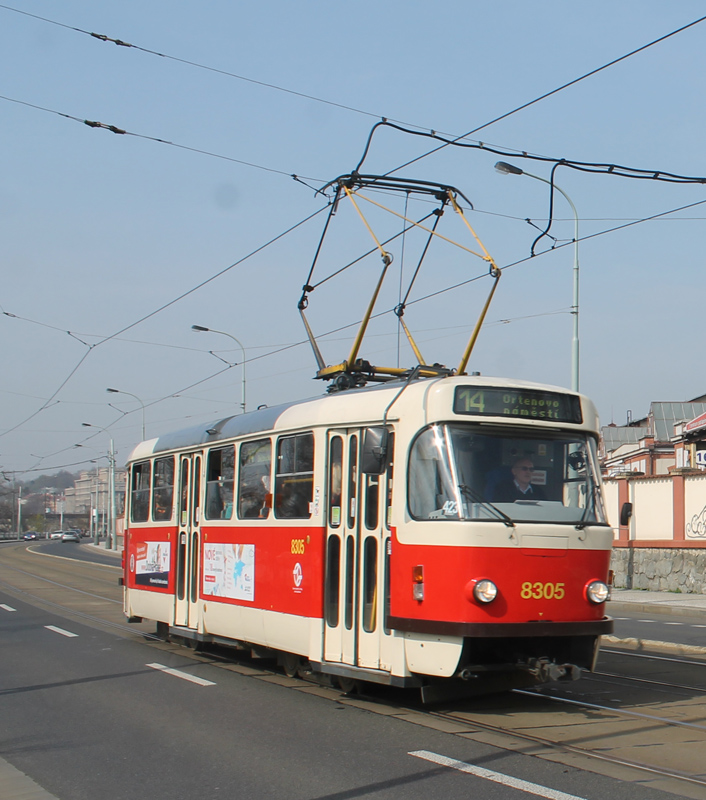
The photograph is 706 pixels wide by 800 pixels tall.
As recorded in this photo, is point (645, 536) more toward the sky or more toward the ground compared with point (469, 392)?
more toward the ground

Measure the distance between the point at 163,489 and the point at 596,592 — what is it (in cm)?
720

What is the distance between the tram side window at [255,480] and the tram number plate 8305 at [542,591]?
3.30 meters

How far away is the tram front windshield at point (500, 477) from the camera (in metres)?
7.92

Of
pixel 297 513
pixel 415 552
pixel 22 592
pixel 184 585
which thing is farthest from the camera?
pixel 22 592

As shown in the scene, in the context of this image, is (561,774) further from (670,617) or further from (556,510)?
(670,617)

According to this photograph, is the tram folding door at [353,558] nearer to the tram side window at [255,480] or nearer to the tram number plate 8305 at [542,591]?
the tram number plate 8305 at [542,591]

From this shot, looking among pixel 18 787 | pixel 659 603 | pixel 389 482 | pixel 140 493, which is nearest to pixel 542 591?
pixel 389 482

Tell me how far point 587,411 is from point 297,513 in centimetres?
296

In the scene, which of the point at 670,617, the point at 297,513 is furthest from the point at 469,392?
the point at 670,617

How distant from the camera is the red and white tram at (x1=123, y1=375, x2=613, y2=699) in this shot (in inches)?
305

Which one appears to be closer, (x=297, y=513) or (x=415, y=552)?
(x=415, y=552)

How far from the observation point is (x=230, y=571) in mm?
11039

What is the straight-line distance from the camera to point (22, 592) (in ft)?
81.4

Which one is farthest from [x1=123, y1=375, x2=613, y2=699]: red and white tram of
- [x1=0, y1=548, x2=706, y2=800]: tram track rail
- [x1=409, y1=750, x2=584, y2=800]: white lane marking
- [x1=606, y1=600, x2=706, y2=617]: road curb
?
[x1=606, y1=600, x2=706, y2=617]: road curb
